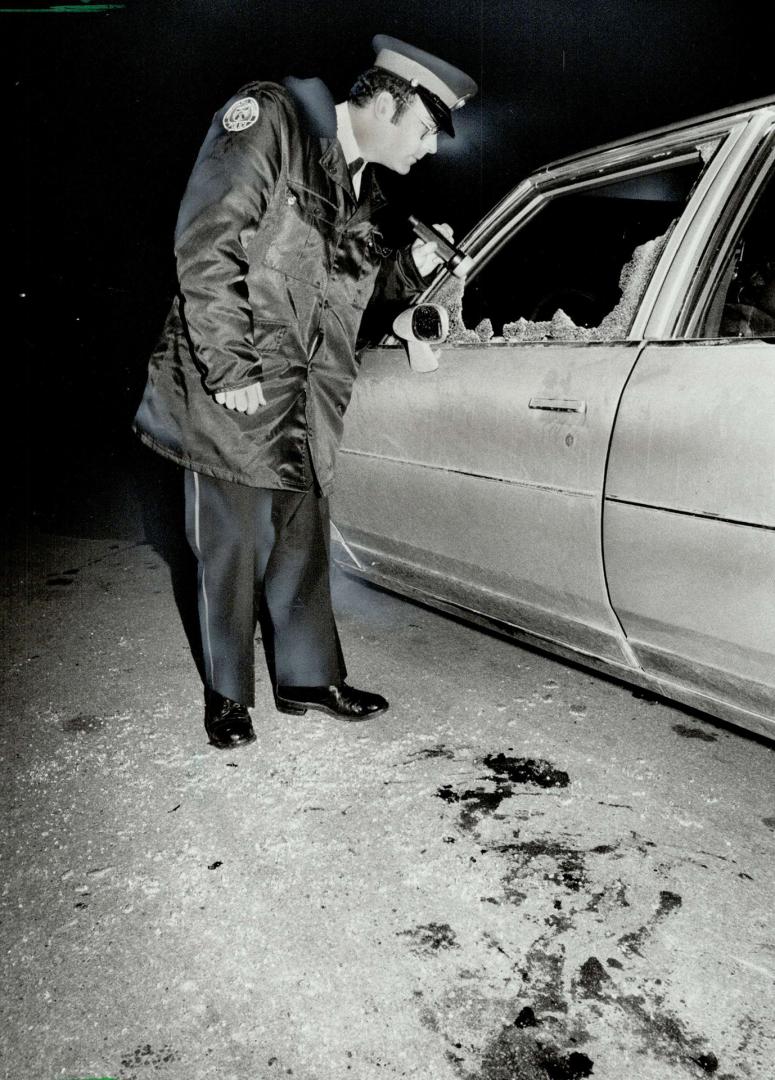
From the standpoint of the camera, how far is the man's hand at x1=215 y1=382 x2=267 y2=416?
2043mm

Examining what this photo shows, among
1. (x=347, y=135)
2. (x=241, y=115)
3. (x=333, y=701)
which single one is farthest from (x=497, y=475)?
(x=241, y=115)

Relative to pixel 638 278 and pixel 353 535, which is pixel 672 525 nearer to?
pixel 638 278

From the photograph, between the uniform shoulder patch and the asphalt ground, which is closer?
the asphalt ground

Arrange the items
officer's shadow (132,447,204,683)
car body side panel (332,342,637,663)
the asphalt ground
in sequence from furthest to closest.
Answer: officer's shadow (132,447,204,683) → car body side panel (332,342,637,663) → the asphalt ground

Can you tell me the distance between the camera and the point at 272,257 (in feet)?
6.81

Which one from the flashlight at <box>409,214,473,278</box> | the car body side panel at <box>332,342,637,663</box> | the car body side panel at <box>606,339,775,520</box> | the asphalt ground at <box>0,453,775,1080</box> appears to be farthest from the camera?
the flashlight at <box>409,214,473,278</box>

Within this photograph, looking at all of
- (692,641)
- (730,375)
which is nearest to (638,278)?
(730,375)

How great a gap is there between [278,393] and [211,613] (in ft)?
2.14

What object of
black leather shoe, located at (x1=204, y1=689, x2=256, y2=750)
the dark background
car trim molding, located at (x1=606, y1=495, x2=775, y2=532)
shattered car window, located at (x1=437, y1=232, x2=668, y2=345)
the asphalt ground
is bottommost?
the asphalt ground

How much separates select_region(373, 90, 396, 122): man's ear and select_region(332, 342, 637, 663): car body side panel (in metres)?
0.65

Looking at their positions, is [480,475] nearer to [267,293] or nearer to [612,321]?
[612,321]

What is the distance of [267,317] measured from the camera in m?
2.10

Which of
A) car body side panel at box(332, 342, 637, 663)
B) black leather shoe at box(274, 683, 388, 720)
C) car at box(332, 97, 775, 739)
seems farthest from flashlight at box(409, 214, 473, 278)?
black leather shoe at box(274, 683, 388, 720)

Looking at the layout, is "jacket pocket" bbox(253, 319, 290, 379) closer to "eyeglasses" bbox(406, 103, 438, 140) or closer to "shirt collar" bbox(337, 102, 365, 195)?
"shirt collar" bbox(337, 102, 365, 195)
